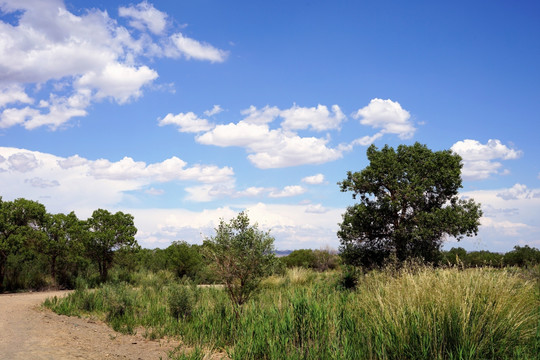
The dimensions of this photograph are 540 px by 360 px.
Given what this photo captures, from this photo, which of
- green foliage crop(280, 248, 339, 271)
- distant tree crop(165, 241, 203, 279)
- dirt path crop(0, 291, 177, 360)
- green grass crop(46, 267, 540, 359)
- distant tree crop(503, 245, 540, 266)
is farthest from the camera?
green foliage crop(280, 248, 339, 271)

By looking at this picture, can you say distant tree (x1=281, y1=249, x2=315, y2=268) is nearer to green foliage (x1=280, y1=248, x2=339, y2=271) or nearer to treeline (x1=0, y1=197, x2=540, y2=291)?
green foliage (x1=280, y1=248, x2=339, y2=271)

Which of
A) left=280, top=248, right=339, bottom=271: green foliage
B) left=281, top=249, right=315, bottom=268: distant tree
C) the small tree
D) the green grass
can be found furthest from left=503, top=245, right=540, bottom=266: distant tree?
the small tree

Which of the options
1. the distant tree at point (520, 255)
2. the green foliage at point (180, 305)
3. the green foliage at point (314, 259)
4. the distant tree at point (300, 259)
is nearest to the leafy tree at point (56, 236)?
the green foliage at point (180, 305)

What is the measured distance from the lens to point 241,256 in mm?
12516

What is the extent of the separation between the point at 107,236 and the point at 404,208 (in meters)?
15.3

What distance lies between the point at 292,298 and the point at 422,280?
118 inches

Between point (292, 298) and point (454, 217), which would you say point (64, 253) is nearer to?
point (292, 298)

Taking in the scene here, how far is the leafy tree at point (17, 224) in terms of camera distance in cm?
1867

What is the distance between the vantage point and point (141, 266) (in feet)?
87.7

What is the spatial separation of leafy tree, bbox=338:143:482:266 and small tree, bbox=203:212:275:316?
20.2 ft

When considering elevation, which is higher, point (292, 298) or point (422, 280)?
point (422, 280)

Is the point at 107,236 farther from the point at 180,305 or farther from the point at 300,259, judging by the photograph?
the point at 300,259

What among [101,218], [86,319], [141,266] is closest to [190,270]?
[141,266]

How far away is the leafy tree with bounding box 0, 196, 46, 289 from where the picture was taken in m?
18.7
